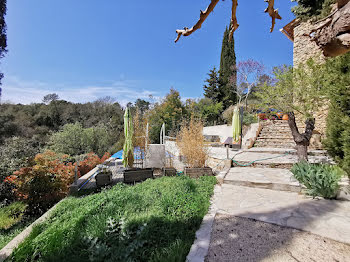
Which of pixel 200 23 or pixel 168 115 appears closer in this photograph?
pixel 200 23

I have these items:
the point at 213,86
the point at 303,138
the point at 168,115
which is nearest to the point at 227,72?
the point at 213,86

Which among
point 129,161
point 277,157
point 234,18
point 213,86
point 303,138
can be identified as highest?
point 213,86

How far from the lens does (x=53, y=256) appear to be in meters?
1.94

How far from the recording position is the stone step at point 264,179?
3.45 metres

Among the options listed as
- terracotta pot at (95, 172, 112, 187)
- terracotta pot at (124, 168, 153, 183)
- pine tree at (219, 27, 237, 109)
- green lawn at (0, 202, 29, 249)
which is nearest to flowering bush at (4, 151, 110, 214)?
green lawn at (0, 202, 29, 249)

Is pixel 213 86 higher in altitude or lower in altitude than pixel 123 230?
higher

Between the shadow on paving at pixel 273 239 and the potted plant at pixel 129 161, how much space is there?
107 inches

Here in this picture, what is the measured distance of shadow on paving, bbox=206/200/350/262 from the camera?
1.77 metres

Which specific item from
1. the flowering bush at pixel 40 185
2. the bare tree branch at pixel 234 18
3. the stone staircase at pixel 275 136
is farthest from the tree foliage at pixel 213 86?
the bare tree branch at pixel 234 18

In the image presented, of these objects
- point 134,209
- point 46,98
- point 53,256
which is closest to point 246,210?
point 134,209

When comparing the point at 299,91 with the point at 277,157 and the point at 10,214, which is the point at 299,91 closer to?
the point at 277,157

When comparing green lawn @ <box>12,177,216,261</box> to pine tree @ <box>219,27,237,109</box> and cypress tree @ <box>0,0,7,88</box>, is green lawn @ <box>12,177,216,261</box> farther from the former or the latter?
pine tree @ <box>219,27,237,109</box>

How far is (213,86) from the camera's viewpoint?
70.7 feet

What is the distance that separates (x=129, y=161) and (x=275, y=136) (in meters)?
7.70
